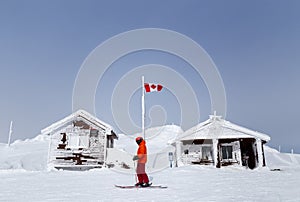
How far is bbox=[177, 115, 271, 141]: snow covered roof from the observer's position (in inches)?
847

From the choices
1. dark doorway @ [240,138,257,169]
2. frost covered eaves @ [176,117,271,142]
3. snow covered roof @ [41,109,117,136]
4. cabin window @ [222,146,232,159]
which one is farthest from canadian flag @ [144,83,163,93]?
dark doorway @ [240,138,257,169]

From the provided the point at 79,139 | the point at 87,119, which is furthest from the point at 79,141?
the point at 87,119

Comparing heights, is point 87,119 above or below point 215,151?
above

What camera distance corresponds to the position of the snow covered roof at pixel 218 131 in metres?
21.5

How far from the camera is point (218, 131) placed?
2194 centimetres

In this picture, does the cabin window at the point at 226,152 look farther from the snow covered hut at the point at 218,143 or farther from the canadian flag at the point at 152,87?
the canadian flag at the point at 152,87

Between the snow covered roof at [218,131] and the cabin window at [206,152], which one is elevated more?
the snow covered roof at [218,131]

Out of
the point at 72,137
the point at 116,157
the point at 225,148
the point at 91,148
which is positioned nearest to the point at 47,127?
the point at 72,137

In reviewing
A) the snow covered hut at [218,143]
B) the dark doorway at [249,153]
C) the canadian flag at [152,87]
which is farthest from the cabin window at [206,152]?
the canadian flag at [152,87]

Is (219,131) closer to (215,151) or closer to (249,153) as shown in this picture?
(215,151)

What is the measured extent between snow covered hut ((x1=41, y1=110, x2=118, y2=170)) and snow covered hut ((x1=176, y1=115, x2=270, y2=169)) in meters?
7.11

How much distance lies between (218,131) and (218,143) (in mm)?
1128

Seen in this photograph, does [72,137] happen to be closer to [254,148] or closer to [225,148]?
[225,148]

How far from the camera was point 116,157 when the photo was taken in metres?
23.2
